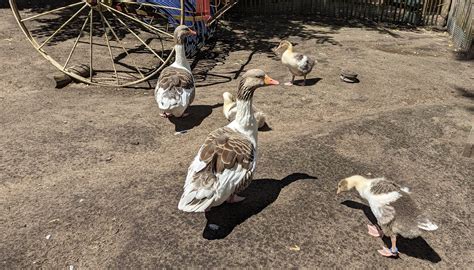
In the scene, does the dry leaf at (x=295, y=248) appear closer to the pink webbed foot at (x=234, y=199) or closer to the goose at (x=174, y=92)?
the pink webbed foot at (x=234, y=199)

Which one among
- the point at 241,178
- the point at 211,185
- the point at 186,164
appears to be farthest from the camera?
the point at 186,164

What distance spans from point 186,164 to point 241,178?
1.76 metres

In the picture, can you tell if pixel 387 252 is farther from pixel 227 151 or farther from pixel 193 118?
pixel 193 118

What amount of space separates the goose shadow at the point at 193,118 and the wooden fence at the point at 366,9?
35.8ft

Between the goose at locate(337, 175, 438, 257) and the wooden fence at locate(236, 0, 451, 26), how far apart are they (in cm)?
1463

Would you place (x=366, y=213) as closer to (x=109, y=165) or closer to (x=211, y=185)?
(x=211, y=185)

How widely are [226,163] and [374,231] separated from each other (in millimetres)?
1957

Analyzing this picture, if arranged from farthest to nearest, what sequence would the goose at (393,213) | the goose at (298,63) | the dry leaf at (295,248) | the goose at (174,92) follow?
the goose at (298,63) → the goose at (174,92) → the dry leaf at (295,248) → the goose at (393,213)

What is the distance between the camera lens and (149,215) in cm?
484

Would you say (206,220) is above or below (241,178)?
below

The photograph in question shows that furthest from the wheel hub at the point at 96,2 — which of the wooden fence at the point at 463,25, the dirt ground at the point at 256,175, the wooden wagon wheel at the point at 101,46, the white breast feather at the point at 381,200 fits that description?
the wooden fence at the point at 463,25

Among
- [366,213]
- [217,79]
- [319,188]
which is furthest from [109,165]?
[217,79]

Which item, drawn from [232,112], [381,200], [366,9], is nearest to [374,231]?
[381,200]

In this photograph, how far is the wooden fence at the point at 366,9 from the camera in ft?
54.3
